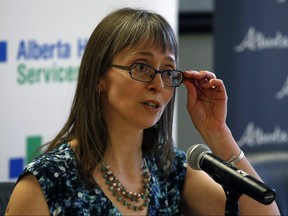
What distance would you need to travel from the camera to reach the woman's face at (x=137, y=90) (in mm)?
1963

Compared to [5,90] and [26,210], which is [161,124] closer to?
[26,210]

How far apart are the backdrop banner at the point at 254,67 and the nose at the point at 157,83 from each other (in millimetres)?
1867

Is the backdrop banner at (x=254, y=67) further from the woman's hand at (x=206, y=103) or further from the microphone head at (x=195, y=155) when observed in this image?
the microphone head at (x=195, y=155)

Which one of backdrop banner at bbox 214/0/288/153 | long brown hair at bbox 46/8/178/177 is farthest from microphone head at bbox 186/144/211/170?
backdrop banner at bbox 214/0/288/153

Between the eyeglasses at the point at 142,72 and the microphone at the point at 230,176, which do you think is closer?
the microphone at the point at 230,176

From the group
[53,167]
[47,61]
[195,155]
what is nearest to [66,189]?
[53,167]

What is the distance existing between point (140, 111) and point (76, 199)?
0.32m

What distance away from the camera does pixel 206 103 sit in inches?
89.2

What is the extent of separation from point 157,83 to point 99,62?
19 cm

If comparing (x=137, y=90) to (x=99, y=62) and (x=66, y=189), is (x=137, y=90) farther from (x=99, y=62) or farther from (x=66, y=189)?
(x=66, y=189)

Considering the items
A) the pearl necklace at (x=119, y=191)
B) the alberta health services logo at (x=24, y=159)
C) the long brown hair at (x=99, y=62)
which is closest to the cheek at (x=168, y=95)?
the long brown hair at (x=99, y=62)

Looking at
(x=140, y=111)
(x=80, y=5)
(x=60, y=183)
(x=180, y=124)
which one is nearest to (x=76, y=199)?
(x=60, y=183)

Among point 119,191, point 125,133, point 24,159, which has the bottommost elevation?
point 24,159

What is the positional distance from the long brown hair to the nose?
0.10 m
